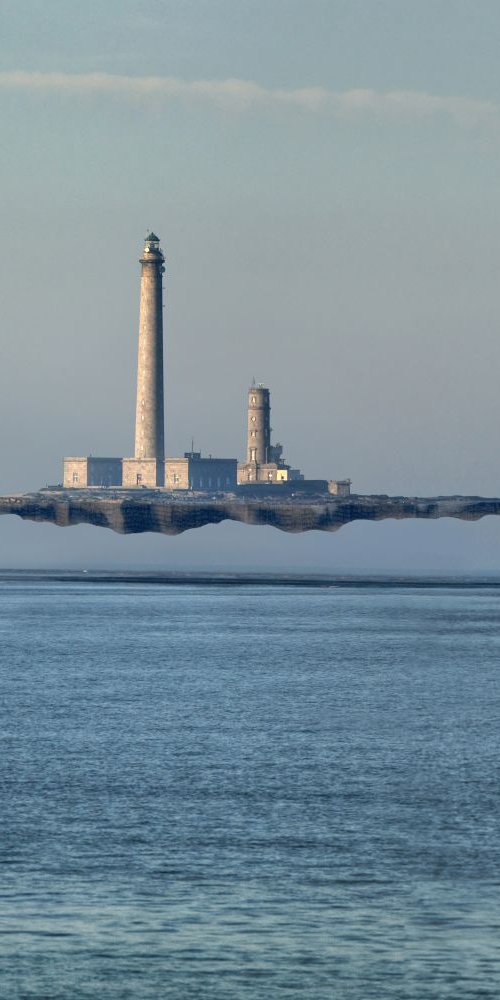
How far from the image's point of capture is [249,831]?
31.2 metres

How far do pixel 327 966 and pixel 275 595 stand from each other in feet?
428

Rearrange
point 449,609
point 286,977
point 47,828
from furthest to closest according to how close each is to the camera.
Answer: point 449,609
point 47,828
point 286,977

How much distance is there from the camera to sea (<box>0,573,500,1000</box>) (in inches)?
880

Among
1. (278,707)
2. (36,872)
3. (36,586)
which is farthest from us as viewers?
(36,586)

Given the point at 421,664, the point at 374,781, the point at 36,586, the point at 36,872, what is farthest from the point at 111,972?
the point at 36,586

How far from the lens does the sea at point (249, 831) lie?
22359mm

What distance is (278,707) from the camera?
2160 inches

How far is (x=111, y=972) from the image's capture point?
2208 cm

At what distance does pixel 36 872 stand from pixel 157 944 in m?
4.65

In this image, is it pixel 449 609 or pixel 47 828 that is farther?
pixel 449 609

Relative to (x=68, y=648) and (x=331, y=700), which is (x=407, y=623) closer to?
(x=68, y=648)

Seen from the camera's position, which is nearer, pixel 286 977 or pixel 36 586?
pixel 286 977

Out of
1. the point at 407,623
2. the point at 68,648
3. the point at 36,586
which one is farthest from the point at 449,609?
the point at 36,586

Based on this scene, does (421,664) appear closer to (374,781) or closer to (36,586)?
(374,781)
